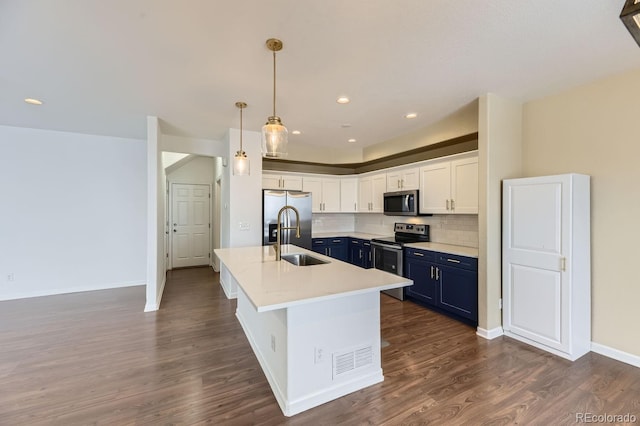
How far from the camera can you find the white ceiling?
1769 millimetres

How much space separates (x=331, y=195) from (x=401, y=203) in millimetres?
1575

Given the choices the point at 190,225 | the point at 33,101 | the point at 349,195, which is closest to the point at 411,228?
the point at 349,195

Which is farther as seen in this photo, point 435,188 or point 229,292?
point 229,292

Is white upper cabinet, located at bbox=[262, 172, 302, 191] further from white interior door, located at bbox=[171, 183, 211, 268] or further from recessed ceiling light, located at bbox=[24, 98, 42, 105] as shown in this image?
recessed ceiling light, located at bbox=[24, 98, 42, 105]

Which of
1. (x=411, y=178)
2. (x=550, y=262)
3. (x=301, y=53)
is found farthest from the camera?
(x=411, y=178)

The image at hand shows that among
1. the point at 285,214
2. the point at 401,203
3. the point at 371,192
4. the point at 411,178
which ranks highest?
the point at 411,178

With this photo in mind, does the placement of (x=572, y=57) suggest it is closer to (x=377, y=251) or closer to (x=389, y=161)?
(x=389, y=161)

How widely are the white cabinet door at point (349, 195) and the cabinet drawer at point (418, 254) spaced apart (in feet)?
5.98

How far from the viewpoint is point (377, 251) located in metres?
4.67

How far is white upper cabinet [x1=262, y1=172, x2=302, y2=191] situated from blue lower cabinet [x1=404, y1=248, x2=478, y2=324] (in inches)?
92.1

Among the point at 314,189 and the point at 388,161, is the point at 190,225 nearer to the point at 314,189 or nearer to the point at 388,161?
the point at 314,189

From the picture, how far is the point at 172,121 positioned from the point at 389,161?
3.47 m

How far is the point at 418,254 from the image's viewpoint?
4012mm

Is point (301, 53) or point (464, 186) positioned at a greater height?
point (301, 53)
